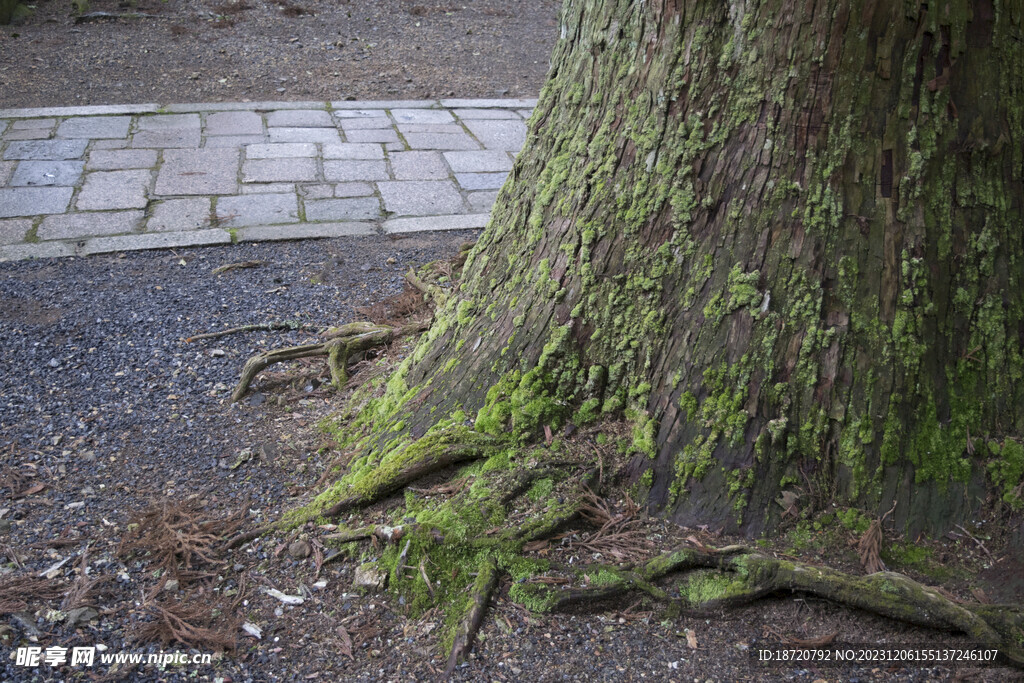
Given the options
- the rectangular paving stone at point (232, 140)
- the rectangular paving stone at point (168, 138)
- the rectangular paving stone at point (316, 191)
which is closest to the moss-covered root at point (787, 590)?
the rectangular paving stone at point (316, 191)

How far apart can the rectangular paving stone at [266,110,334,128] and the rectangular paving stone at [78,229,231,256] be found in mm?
2198

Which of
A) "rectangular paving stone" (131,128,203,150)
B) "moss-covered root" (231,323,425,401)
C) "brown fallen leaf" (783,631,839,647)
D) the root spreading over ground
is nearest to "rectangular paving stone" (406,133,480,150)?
"rectangular paving stone" (131,128,203,150)

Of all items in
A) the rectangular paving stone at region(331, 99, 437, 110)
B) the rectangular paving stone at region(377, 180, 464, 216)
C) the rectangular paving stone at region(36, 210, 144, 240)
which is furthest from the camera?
the rectangular paving stone at region(331, 99, 437, 110)

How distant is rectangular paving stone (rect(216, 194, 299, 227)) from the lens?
520 cm

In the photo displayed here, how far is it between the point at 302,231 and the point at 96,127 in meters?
2.85

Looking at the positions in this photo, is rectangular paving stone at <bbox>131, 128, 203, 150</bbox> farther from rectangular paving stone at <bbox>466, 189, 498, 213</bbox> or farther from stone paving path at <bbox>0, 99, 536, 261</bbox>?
rectangular paving stone at <bbox>466, 189, 498, 213</bbox>

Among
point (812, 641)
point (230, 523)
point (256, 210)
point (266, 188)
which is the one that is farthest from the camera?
point (266, 188)

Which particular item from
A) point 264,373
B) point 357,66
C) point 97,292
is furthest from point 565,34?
point 357,66

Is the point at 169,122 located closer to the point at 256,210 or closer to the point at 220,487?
the point at 256,210

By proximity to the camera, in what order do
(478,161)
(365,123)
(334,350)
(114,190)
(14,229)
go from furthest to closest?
(365,123)
(478,161)
(114,190)
(14,229)
(334,350)

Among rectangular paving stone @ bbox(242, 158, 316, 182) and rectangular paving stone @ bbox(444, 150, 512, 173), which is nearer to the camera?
rectangular paving stone @ bbox(242, 158, 316, 182)

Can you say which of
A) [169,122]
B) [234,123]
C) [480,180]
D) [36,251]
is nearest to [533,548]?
[36,251]

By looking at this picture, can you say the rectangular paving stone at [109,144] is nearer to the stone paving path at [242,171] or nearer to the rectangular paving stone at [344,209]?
the stone paving path at [242,171]

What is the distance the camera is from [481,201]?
562 centimetres
